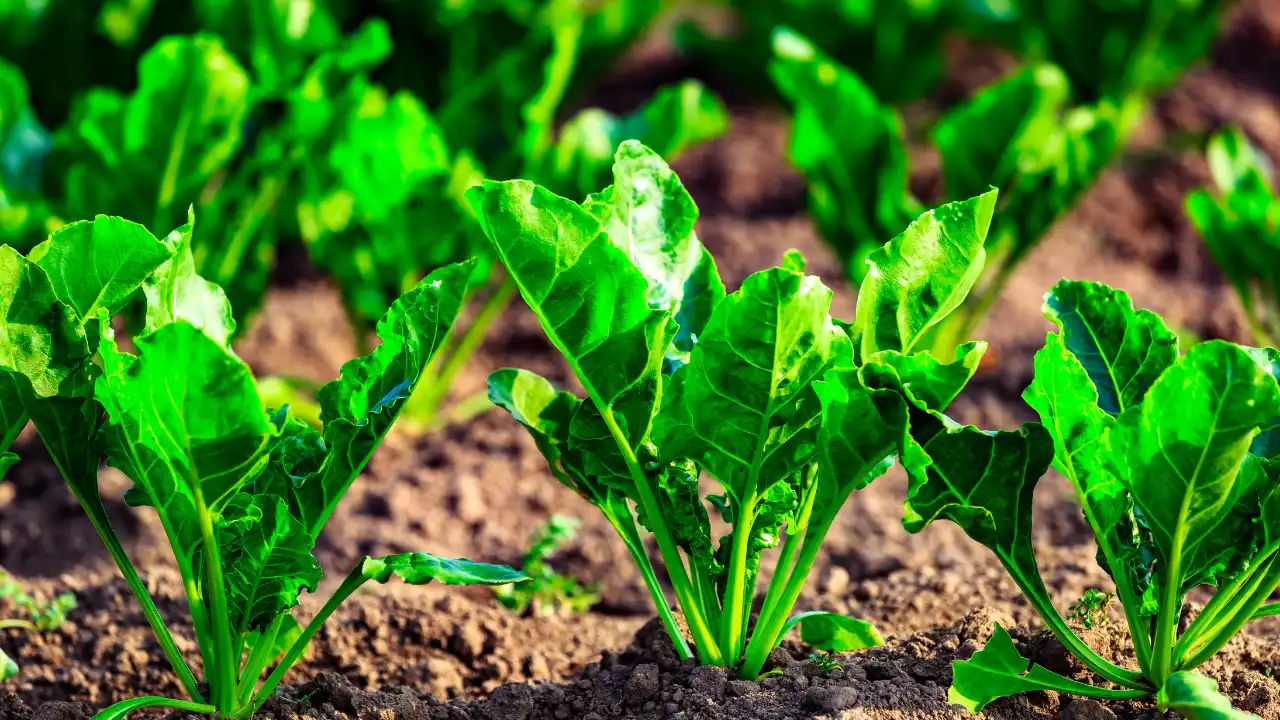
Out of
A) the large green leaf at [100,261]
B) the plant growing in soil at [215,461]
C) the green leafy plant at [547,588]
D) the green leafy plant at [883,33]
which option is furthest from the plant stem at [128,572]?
the green leafy plant at [883,33]

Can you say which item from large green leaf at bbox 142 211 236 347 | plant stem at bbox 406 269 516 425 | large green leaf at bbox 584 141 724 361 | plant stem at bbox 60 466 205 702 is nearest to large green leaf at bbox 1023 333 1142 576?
large green leaf at bbox 584 141 724 361

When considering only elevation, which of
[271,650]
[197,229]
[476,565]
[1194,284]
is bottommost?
[271,650]

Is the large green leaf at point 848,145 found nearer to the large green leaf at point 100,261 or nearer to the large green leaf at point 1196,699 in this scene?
the large green leaf at point 1196,699

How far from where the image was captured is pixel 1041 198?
11.7ft

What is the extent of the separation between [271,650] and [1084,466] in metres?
1.27

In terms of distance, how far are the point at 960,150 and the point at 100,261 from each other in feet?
7.90

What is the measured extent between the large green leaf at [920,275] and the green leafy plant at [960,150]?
5.15 feet

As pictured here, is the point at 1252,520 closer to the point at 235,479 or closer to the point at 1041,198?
the point at 235,479

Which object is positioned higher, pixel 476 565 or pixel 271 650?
pixel 476 565

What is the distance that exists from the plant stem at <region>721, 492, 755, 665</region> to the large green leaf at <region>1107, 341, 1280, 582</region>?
21.1 inches

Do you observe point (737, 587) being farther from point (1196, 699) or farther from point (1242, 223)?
point (1242, 223)

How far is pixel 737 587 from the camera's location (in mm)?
2047

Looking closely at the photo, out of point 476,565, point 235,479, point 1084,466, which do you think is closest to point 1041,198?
point 1084,466

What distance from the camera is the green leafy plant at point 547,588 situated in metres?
2.66
